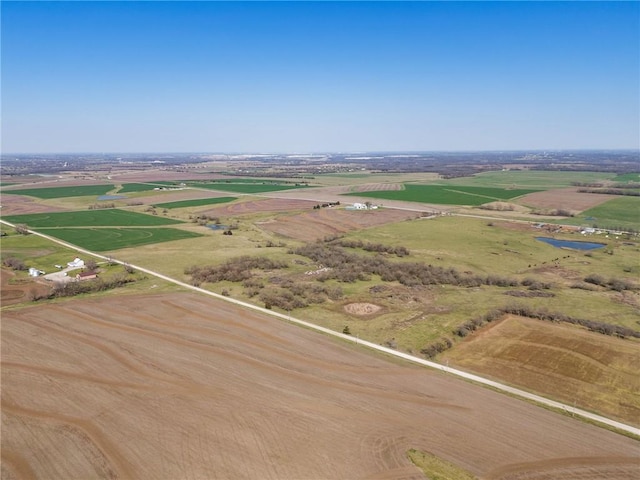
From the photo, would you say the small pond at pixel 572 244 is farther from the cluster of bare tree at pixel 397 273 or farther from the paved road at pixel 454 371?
the paved road at pixel 454 371

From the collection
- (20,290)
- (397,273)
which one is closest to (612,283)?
(397,273)

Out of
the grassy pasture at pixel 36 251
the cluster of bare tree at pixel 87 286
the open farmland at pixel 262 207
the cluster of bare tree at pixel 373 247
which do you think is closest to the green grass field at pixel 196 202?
the open farmland at pixel 262 207

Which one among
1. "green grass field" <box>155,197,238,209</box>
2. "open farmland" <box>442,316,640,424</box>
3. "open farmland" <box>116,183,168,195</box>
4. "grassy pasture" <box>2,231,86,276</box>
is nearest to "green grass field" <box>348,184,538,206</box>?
"green grass field" <box>155,197,238,209</box>

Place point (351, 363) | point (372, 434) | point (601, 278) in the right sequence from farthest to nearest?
point (601, 278), point (351, 363), point (372, 434)

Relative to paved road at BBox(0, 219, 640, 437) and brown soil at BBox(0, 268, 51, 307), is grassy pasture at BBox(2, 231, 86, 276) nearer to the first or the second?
brown soil at BBox(0, 268, 51, 307)

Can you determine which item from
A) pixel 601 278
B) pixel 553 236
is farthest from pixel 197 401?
pixel 553 236

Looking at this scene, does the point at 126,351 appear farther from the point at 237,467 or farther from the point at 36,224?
the point at 36,224
